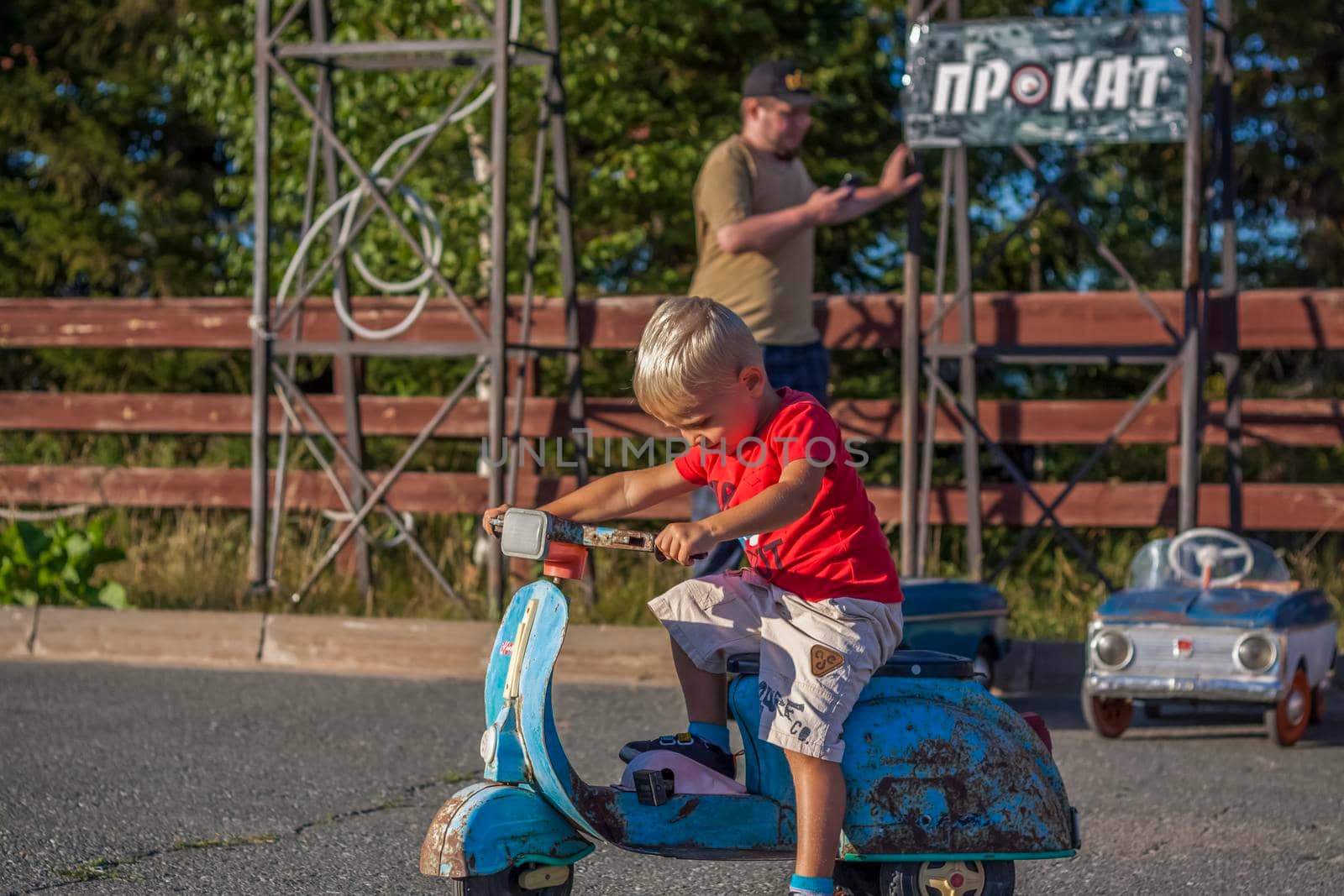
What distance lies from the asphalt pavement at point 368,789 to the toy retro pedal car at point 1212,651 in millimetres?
163

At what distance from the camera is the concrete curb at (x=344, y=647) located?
732 centimetres

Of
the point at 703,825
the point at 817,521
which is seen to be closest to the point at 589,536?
the point at 817,521

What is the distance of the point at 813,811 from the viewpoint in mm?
3309

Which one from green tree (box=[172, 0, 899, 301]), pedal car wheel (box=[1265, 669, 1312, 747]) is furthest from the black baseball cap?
green tree (box=[172, 0, 899, 301])

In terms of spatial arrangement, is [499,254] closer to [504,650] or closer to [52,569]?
[52,569]

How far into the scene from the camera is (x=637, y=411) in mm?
9617

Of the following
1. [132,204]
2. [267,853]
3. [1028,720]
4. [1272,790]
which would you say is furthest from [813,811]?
[132,204]

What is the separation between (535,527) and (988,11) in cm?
1252

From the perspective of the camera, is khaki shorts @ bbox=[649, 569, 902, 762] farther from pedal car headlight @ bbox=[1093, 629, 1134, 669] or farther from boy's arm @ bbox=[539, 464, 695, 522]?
pedal car headlight @ bbox=[1093, 629, 1134, 669]

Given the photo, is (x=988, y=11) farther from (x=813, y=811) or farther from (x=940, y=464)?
(x=813, y=811)

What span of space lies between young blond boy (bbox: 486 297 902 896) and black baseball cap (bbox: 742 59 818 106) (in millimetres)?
3591

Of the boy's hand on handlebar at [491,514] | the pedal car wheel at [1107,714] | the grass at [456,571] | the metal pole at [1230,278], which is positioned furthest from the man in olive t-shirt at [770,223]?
the boy's hand on handlebar at [491,514]

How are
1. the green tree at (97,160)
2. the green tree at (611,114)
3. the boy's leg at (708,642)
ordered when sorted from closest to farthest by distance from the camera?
the boy's leg at (708,642) → the green tree at (611,114) → the green tree at (97,160)

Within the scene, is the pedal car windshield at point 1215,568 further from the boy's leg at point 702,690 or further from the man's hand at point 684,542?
the man's hand at point 684,542
